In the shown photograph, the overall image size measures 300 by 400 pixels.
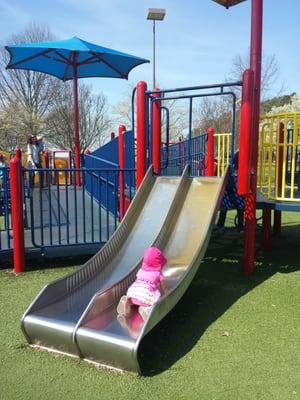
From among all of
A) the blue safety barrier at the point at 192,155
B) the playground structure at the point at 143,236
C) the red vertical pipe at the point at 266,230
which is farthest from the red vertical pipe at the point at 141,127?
the blue safety barrier at the point at 192,155

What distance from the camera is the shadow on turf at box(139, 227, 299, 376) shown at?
3525 millimetres

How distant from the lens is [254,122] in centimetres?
550

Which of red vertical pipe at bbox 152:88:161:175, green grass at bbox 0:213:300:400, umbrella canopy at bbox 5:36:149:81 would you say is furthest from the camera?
umbrella canopy at bbox 5:36:149:81

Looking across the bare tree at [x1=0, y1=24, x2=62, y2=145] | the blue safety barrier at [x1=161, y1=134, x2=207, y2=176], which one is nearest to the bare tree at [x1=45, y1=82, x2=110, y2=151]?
the bare tree at [x1=0, y1=24, x2=62, y2=145]

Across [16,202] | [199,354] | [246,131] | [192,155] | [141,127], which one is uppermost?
[141,127]

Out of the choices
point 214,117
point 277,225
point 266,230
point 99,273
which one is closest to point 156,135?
Answer: point 266,230

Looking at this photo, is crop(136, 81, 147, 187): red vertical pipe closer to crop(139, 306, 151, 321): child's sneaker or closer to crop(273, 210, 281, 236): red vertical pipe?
crop(139, 306, 151, 321): child's sneaker

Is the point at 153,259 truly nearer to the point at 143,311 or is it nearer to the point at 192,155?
the point at 143,311

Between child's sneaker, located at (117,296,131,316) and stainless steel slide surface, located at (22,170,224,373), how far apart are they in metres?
0.06

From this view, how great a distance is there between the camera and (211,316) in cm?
429

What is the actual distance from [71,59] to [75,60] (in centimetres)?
36

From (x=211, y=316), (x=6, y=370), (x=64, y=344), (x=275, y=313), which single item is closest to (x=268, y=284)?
(x=275, y=313)

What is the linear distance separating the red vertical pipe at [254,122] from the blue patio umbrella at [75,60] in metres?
4.24

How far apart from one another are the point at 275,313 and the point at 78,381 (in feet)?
7.31
